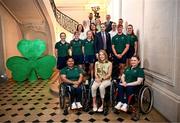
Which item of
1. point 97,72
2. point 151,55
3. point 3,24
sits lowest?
point 97,72

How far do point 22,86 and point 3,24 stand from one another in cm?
264

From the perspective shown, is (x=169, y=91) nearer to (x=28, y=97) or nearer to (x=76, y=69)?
(x=76, y=69)

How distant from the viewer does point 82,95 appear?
387 centimetres

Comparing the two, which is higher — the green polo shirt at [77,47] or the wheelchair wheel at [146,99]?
the green polo shirt at [77,47]

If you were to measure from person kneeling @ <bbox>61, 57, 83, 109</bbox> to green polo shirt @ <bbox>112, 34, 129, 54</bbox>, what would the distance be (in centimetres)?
107

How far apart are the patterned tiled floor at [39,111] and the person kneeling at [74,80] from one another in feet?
0.85

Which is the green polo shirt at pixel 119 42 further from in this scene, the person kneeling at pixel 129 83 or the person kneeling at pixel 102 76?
the person kneeling at pixel 129 83

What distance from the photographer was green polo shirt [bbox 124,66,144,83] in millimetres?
3621

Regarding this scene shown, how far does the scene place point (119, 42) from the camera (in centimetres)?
452

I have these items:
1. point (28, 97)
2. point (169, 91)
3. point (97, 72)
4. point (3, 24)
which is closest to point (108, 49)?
point (97, 72)

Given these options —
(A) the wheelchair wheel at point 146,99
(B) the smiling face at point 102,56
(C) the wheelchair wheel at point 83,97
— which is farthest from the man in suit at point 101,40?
(A) the wheelchair wheel at point 146,99

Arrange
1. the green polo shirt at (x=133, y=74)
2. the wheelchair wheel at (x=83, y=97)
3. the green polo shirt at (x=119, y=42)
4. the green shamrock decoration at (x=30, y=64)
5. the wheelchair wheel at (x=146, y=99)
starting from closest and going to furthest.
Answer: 1. the wheelchair wheel at (x=146, y=99)
2. the green polo shirt at (x=133, y=74)
3. the wheelchair wheel at (x=83, y=97)
4. the green polo shirt at (x=119, y=42)
5. the green shamrock decoration at (x=30, y=64)

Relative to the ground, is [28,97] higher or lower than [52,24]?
lower

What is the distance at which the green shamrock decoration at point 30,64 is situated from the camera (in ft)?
22.7
